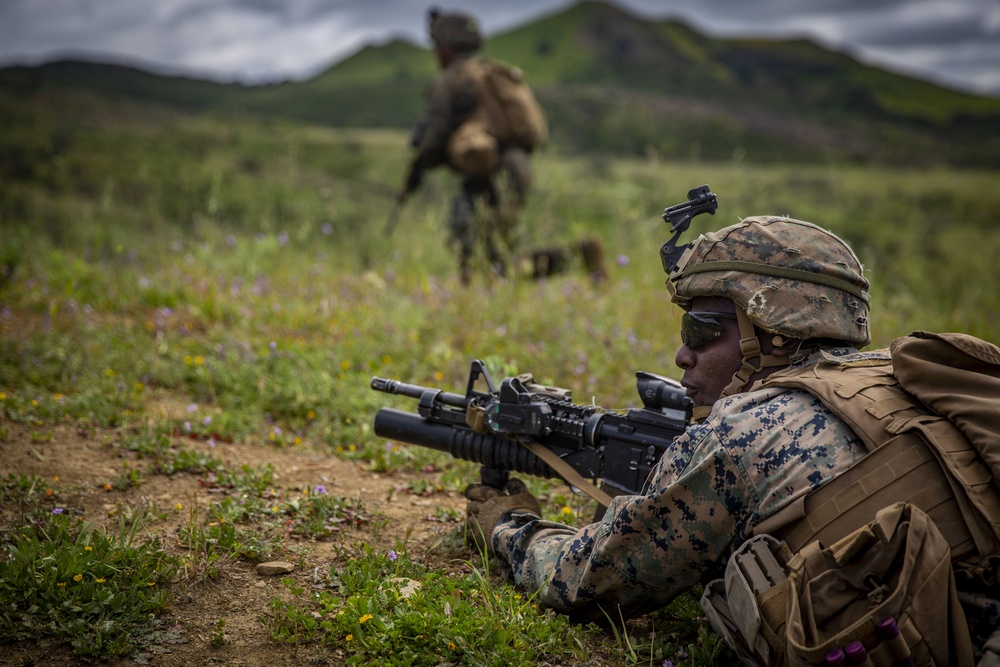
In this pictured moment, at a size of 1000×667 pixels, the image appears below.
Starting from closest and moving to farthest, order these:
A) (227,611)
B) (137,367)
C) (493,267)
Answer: (227,611) → (137,367) → (493,267)

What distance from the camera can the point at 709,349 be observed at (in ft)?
9.38

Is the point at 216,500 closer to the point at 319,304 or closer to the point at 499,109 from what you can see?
the point at 319,304

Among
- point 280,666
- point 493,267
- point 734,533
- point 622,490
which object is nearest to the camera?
point 734,533

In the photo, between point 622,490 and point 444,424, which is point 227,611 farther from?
point 622,490

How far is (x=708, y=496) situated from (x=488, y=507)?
130 centimetres

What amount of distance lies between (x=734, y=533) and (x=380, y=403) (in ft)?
10.1

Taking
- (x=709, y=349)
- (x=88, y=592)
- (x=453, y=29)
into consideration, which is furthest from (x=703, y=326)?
(x=453, y=29)

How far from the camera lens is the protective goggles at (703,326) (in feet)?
9.15

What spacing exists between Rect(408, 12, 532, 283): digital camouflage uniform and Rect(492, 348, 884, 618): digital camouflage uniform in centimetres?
515

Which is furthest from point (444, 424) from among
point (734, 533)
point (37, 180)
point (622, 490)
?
point (37, 180)

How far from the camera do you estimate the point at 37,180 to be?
46.7 ft

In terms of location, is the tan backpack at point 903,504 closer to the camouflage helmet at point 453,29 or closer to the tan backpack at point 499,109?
the tan backpack at point 499,109

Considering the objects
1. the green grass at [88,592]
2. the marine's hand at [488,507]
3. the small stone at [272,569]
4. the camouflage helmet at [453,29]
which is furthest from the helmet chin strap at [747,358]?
the camouflage helmet at [453,29]

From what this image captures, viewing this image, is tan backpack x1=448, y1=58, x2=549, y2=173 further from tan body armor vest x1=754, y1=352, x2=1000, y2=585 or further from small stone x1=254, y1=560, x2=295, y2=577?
tan body armor vest x1=754, y1=352, x2=1000, y2=585
